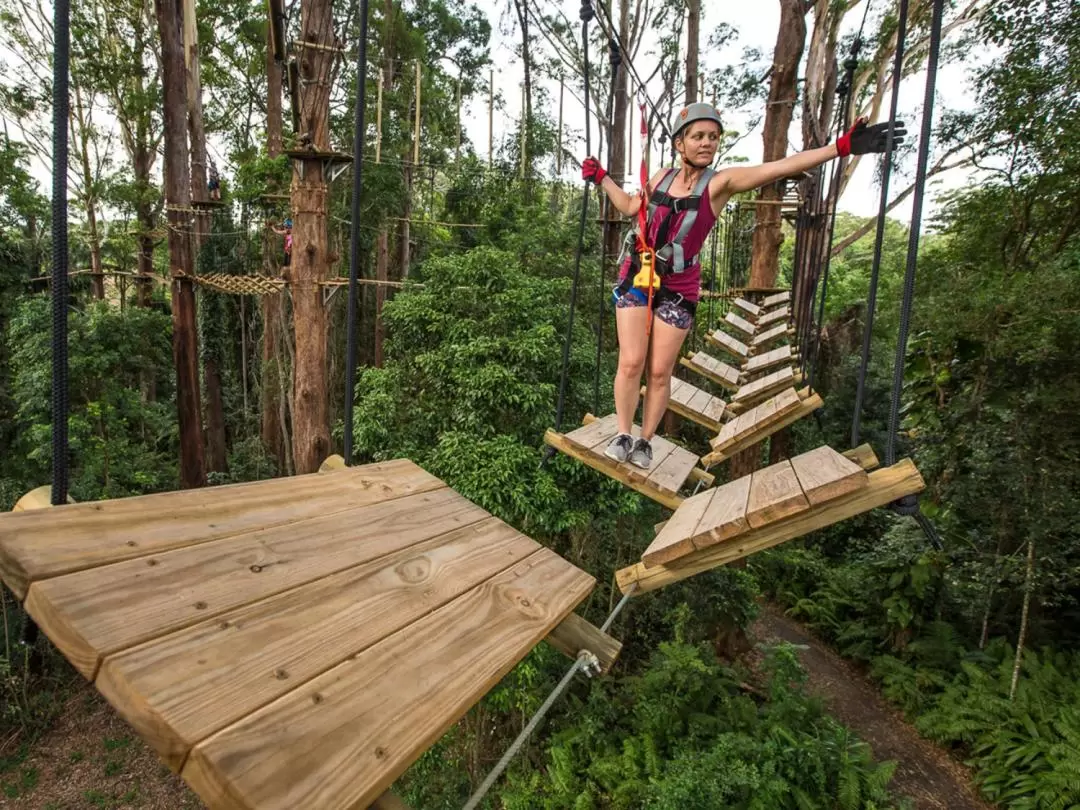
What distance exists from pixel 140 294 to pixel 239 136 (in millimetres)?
4913

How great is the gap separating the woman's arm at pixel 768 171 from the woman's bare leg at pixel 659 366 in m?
0.48

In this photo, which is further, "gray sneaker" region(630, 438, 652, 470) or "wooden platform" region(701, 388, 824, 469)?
"wooden platform" region(701, 388, 824, 469)

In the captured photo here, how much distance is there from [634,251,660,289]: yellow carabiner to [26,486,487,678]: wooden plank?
1.20 meters

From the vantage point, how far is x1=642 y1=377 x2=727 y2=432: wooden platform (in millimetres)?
2934

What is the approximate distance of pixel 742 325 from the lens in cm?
459

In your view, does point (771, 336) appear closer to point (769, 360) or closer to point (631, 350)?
point (769, 360)

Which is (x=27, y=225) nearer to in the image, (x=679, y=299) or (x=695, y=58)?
(x=695, y=58)

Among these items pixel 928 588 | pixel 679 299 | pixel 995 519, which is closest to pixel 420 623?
pixel 679 299

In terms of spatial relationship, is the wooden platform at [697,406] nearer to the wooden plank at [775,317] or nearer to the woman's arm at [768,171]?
the woman's arm at [768,171]

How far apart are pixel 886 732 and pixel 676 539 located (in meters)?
4.70

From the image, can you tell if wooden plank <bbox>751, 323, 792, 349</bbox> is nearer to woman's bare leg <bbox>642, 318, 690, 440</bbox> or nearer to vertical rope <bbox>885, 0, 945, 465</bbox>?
woman's bare leg <bbox>642, 318, 690, 440</bbox>

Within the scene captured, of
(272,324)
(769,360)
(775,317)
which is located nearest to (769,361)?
(769,360)

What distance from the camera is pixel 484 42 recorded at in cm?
1399

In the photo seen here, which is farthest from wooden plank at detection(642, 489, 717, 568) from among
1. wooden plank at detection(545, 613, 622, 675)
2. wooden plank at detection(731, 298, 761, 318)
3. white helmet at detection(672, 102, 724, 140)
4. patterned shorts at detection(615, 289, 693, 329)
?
wooden plank at detection(731, 298, 761, 318)
